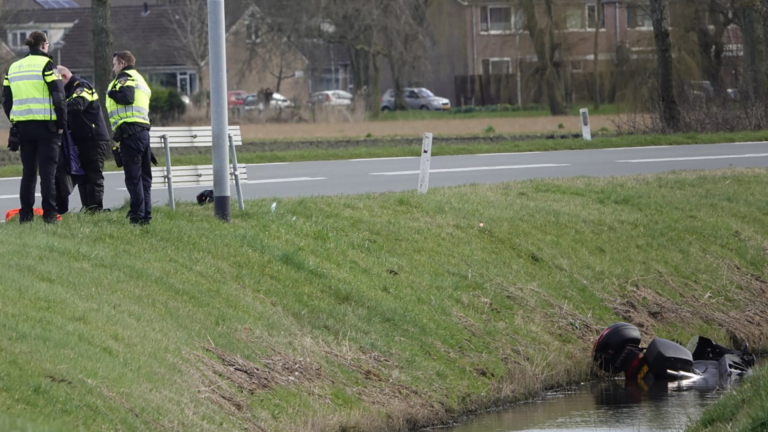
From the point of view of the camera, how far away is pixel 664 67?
2708 centimetres

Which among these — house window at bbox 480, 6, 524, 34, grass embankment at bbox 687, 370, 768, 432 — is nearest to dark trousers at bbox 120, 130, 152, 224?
grass embankment at bbox 687, 370, 768, 432

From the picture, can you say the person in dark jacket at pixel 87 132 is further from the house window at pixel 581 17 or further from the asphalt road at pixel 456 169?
the house window at pixel 581 17

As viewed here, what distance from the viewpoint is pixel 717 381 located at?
11.1m

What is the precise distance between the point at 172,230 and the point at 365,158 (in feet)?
44.5

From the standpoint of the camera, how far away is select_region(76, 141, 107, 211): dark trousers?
1129cm

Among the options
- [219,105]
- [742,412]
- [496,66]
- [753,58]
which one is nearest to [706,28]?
[753,58]

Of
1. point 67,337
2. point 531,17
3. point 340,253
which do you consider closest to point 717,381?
point 340,253

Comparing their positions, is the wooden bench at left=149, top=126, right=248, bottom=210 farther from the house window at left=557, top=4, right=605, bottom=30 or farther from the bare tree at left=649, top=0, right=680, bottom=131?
the house window at left=557, top=4, right=605, bottom=30

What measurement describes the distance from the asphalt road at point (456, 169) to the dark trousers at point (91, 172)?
356 centimetres

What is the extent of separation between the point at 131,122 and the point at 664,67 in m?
19.3

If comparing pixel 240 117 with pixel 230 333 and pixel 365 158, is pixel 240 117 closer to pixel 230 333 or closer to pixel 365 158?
pixel 365 158

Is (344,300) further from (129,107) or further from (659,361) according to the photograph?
(659,361)

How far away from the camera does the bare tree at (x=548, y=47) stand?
48938mm

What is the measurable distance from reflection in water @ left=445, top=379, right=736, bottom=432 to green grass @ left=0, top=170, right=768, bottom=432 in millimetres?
257
